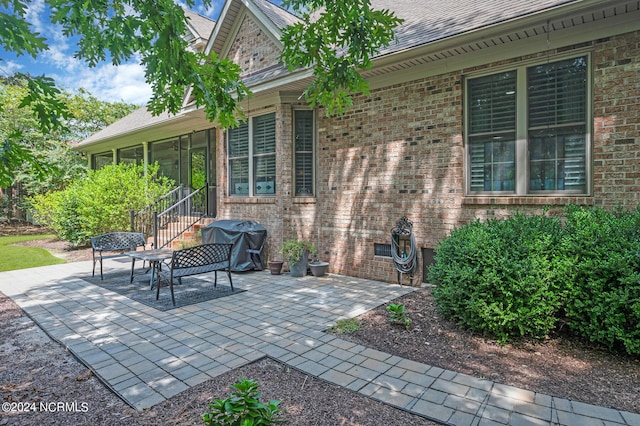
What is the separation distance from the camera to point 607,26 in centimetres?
461

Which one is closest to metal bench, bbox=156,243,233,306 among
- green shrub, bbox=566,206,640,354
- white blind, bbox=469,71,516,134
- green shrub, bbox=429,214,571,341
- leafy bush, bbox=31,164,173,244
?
green shrub, bbox=429,214,571,341

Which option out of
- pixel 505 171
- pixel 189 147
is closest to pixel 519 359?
pixel 505 171

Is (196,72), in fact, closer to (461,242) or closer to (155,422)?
(155,422)

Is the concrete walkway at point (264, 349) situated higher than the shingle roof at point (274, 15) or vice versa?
the shingle roof at point (274, 15)

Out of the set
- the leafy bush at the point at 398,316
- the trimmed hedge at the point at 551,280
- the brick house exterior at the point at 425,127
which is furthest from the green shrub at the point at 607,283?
the leafy bush at the point at 398,316

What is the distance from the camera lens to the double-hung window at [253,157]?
820cm

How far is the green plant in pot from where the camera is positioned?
7168 millimetres

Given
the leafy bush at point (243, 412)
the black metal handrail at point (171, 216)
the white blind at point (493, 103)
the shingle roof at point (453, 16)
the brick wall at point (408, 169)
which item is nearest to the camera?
the leafy bush at point (243, 412)

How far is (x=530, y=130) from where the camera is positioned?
5312 millimetres

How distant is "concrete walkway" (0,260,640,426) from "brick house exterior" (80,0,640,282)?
146cm

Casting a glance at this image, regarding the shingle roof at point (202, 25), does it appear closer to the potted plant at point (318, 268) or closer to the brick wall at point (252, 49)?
the brick wall at point (252, 49)

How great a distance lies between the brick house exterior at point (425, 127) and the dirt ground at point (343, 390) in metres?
2.18

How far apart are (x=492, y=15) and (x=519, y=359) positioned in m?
4.47

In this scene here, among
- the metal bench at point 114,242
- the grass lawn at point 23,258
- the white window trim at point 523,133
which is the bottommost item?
the grass lawn at point 23,258
